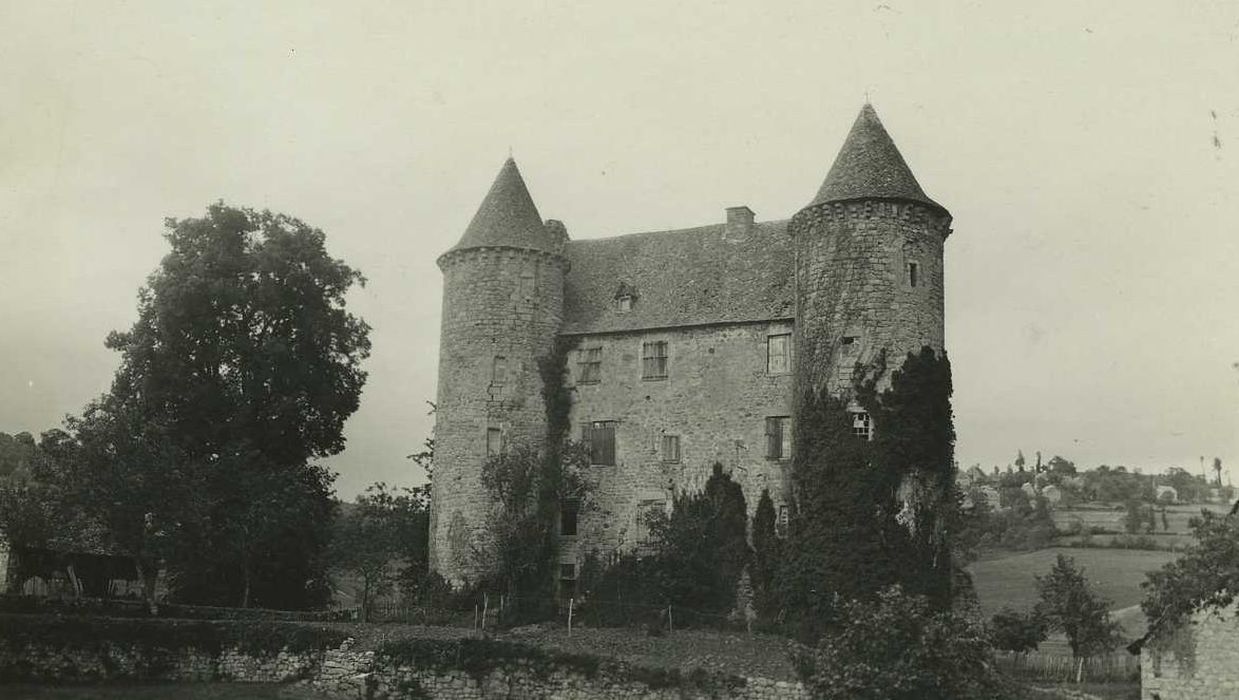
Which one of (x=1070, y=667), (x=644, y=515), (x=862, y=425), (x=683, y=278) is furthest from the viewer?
(x=683, y=278)

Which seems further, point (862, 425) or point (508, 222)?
point (508, 222)

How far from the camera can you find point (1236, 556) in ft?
84.5

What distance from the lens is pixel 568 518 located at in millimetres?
37906

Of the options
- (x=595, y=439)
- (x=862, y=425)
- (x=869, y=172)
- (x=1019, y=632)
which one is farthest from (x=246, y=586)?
(x=1019, y=632)

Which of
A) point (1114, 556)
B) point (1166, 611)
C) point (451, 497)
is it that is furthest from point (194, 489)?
point (1114, 556)

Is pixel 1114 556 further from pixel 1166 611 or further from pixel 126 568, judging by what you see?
pixel 126 568

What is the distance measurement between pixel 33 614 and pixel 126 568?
44.8 ft

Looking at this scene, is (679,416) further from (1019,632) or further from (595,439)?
(1019,632)

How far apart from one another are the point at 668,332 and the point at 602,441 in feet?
14.9

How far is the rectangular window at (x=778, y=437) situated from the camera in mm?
35250

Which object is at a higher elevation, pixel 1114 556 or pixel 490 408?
pixel 490 408

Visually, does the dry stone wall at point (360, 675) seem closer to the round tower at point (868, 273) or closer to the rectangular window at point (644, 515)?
the rectangular window at point (644, 515)

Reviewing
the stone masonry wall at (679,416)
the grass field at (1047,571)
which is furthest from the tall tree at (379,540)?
the grass field at (1047,571)

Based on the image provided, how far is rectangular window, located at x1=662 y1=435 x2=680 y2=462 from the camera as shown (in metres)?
36.9
